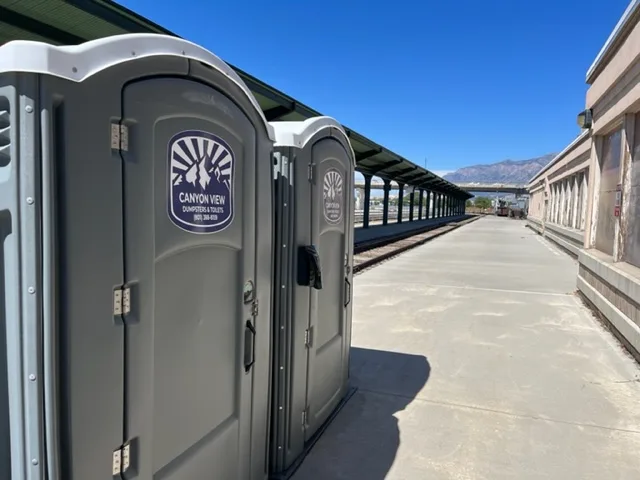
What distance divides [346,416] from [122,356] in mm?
2636

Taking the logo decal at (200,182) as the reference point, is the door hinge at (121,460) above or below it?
below

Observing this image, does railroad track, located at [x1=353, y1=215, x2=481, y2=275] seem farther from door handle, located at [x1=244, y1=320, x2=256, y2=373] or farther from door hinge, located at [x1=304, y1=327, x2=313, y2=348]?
door handle, located at [x1=244, y1=320, x2=256, y2=373]

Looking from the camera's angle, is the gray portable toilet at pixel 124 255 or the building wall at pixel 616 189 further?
the building wall at pixel 616 189

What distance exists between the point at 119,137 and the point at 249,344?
52.7 inches

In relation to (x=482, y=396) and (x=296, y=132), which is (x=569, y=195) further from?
(x=296, y=132)

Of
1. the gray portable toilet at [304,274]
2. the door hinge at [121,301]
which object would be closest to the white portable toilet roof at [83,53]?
the door hinge at [121,301]

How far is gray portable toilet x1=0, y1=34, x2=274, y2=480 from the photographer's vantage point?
4.74 feet

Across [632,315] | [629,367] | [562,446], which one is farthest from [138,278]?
[632,315]

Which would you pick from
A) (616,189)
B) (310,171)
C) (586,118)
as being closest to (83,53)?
(310,171)

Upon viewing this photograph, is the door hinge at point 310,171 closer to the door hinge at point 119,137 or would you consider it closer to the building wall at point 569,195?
the door hinge at point 119,137

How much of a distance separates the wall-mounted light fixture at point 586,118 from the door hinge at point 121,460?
974 centimetres

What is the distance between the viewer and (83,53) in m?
1.53

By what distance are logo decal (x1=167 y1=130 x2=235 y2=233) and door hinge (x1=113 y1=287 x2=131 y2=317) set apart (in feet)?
1.19

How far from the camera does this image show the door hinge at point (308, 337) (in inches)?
131
